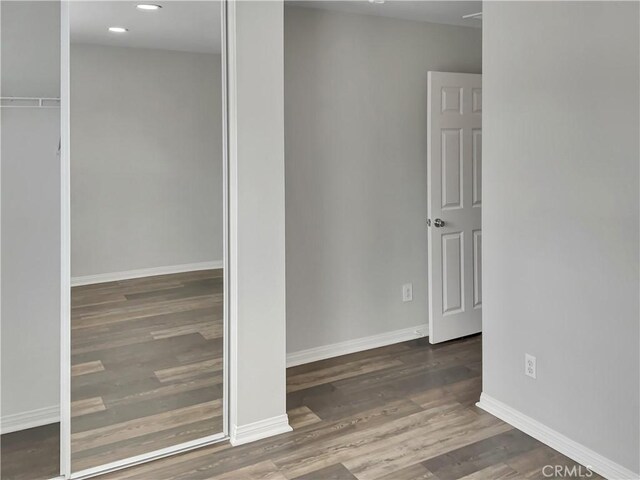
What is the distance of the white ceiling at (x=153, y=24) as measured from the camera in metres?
2.42

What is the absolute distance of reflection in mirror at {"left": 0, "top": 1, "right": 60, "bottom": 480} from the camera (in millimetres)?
2502

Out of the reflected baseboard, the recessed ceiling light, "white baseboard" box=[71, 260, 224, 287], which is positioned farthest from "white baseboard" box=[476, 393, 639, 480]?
the recessed ceiling light

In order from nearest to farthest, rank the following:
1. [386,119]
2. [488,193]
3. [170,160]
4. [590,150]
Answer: [590,150] < [170,160] < [488,193] < [386,119]

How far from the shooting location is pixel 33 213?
8.46ft

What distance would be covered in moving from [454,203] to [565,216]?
1589 mm

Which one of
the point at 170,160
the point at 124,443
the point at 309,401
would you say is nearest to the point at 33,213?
the point at 170,160

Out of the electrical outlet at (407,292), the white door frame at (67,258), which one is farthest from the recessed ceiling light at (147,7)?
the electrical outlet at (407,292)

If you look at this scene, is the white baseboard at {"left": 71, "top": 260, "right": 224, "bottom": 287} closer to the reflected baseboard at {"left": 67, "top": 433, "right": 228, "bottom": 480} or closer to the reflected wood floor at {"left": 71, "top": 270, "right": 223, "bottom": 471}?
the reflected wood floor at {"left": 71, "top": 270, "right": 223, "bottom": 471}

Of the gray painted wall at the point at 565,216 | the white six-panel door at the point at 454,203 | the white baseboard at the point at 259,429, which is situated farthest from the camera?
the white six-panel door at the point at 454,203

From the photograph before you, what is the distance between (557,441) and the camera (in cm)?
269

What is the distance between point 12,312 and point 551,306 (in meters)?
2.57

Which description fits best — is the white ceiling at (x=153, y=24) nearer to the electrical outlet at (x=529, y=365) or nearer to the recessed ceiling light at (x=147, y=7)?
the recessed ceiling light at (x=147, y=7)

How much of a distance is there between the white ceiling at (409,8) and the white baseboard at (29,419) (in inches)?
106

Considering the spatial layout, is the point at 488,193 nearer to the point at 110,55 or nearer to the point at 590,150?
the point at 590,150
